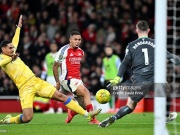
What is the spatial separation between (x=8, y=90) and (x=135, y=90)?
29.5ft

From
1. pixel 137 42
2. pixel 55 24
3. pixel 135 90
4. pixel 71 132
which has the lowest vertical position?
pixel 71 132

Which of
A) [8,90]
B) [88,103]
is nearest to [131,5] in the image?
[8,90]

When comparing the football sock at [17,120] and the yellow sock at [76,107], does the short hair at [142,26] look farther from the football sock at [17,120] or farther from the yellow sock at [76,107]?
the football sock at [17,120]

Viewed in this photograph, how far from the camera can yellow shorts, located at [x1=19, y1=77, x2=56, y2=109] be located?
10977 mm

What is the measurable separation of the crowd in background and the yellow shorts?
25.7 ft

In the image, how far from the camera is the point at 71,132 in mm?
10000

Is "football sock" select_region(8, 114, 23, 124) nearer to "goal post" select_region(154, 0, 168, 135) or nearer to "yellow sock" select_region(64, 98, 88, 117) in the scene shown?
"yellow sock" select_region(64, 98, 88, 117)

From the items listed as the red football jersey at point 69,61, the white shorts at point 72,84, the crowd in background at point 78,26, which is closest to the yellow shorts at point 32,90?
the white shorts at point 72,84

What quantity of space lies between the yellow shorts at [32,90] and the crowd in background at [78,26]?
7830 mm

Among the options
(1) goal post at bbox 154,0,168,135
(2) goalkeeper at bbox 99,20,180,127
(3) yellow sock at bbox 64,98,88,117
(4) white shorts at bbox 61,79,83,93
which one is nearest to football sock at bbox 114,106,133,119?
(2) goalkeeper at bbox 99,20,180,127

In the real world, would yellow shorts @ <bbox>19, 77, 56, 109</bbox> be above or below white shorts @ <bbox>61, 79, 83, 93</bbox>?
below

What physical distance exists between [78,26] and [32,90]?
9.92m

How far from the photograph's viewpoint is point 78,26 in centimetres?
2080

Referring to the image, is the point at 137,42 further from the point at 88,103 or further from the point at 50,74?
the point at 50,74
